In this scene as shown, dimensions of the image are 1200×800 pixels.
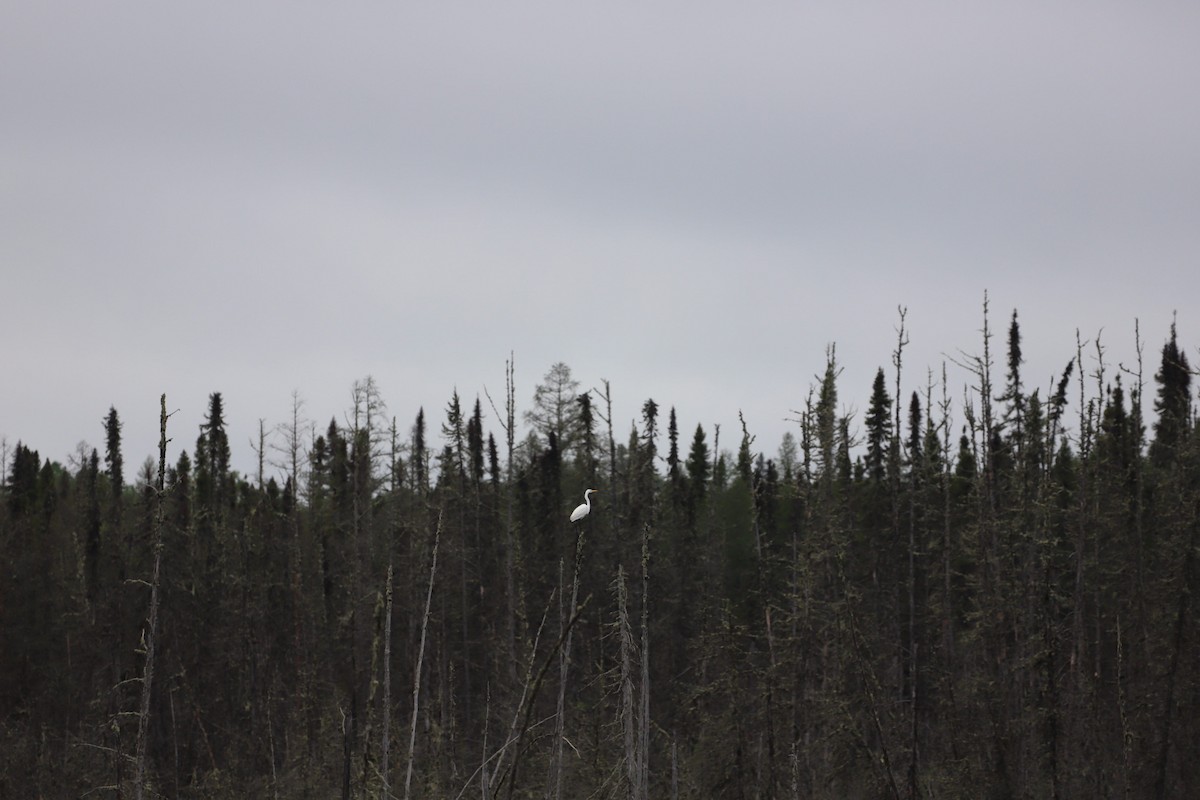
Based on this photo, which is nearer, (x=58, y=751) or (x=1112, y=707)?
(x=1112, y=707)

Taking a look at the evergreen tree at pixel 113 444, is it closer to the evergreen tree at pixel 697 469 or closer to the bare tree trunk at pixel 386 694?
the evergreen tree at pixel 697 469

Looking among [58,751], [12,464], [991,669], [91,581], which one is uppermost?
[12,464]

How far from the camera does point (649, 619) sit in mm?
45562

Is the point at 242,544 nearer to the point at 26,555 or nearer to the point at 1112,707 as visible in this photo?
the point at 26,555

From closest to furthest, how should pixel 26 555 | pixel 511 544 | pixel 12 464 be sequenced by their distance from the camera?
1. pixel 511 544
2. pixel 26 555
3. pixel 12 464

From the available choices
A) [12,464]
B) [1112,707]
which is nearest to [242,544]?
[1112,707]

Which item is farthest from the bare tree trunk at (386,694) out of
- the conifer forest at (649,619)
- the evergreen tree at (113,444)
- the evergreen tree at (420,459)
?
the evergreen tree at (113,444)

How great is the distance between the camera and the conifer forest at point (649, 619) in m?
25.8

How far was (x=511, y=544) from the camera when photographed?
38844 millimetres

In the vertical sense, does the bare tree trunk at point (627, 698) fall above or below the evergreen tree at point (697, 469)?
below

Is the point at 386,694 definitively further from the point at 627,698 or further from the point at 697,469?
the point at 697,469

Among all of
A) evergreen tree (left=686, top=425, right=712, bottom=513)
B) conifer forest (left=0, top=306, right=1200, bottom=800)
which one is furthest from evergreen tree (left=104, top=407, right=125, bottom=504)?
evergreen tree (left=686, top=425, right=712, bottom=513)

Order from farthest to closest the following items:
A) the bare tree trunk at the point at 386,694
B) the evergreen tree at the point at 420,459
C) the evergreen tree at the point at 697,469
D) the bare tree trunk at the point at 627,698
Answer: the evergreen tree at the point at 697,469 → the evergreen tree at the point at 420,459 → the bare tree trunk at the point at 627,698 → the bare tree trunk at the point at 386,694

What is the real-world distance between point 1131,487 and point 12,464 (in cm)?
8577
